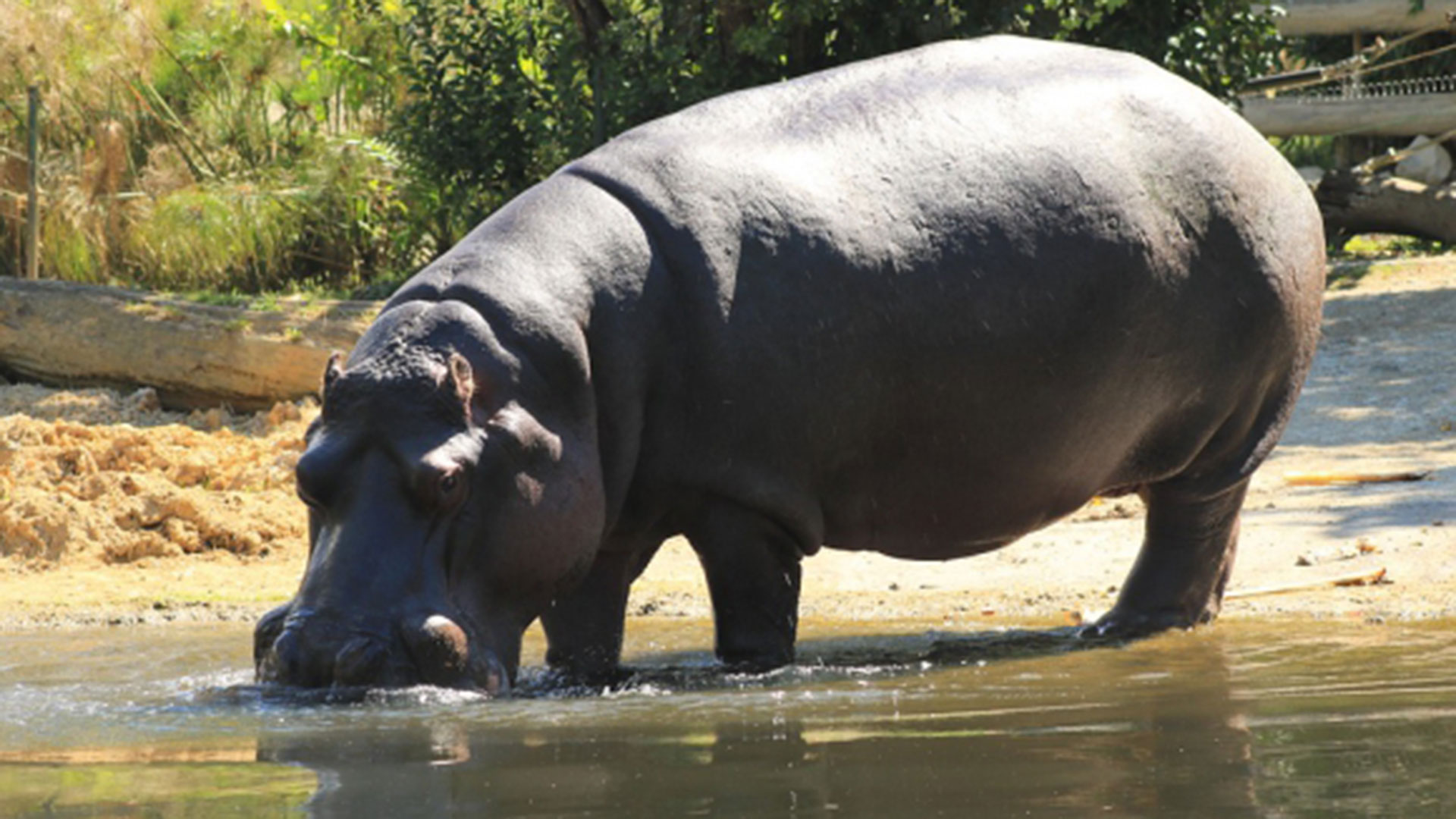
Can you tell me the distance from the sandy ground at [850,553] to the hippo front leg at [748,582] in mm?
1485

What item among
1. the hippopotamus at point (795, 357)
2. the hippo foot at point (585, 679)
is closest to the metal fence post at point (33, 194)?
the hippopotamus at point (795, 357)

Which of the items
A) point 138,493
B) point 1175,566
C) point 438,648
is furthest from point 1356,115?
point 438,648

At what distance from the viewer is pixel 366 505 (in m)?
4.67

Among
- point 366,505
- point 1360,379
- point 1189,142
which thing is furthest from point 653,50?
point 366,505

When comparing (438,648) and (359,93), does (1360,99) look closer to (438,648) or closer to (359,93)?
(359,93)

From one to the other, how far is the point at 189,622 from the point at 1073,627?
115 inches

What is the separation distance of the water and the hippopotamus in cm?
27

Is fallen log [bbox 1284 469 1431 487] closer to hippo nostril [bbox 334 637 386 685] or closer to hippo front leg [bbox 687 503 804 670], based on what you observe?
hippo front leg [bbox 687 503 804 670]

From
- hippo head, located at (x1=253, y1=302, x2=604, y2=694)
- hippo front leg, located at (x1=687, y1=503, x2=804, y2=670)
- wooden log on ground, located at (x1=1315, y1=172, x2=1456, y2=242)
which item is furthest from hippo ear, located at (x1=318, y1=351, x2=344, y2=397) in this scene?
wooden log on ground, located at (x1=1315, y1=172, x2=1456, y2=242)

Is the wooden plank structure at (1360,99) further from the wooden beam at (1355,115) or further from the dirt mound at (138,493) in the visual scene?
the dirt mound at (138,493)

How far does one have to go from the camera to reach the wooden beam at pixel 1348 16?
15992 millimetres

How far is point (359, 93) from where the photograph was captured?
14.3 m

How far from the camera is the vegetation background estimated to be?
11734 mm

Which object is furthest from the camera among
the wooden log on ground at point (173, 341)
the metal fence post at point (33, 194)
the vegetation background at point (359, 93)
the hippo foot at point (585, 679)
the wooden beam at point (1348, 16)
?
the wooden beam at point (1348, 16)
